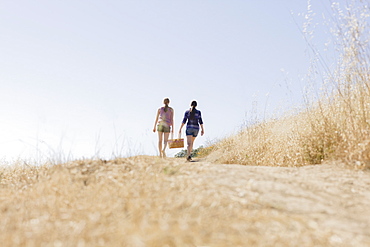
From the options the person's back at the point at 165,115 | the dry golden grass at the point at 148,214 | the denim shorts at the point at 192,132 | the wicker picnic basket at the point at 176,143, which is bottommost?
the dry golden grass at the point at 148,214

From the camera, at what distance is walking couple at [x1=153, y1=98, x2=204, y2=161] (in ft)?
31.5

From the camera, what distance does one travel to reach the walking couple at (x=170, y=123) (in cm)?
961

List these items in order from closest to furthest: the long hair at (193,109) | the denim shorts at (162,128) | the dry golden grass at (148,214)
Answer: the dry golden grass at (148,214)
the denim shorts at (162,128)
the long hair at (193,109)

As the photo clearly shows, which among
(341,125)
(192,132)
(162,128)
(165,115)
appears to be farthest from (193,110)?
(341,125)

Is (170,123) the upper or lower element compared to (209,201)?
upper

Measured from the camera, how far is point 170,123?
31.9 ft

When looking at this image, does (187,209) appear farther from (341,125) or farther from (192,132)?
(192,132)

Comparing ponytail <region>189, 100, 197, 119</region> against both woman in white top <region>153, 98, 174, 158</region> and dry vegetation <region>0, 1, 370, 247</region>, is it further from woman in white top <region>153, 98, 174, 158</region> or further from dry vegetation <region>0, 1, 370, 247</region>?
dry vegetation <region>0, 1, 370, 247</region>

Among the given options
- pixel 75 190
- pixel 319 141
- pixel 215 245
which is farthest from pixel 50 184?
pixel 319 141

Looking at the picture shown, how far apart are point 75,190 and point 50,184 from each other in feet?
1.85

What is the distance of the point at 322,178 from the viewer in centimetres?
456

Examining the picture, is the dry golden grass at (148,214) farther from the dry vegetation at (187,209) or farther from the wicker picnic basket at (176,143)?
the wicker picnic basket at (176,143)

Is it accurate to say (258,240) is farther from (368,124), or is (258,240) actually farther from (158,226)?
(368,124)

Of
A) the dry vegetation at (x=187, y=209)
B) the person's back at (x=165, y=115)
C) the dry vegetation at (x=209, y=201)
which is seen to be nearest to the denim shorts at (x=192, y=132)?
the person's back at (x=165, y=115)
